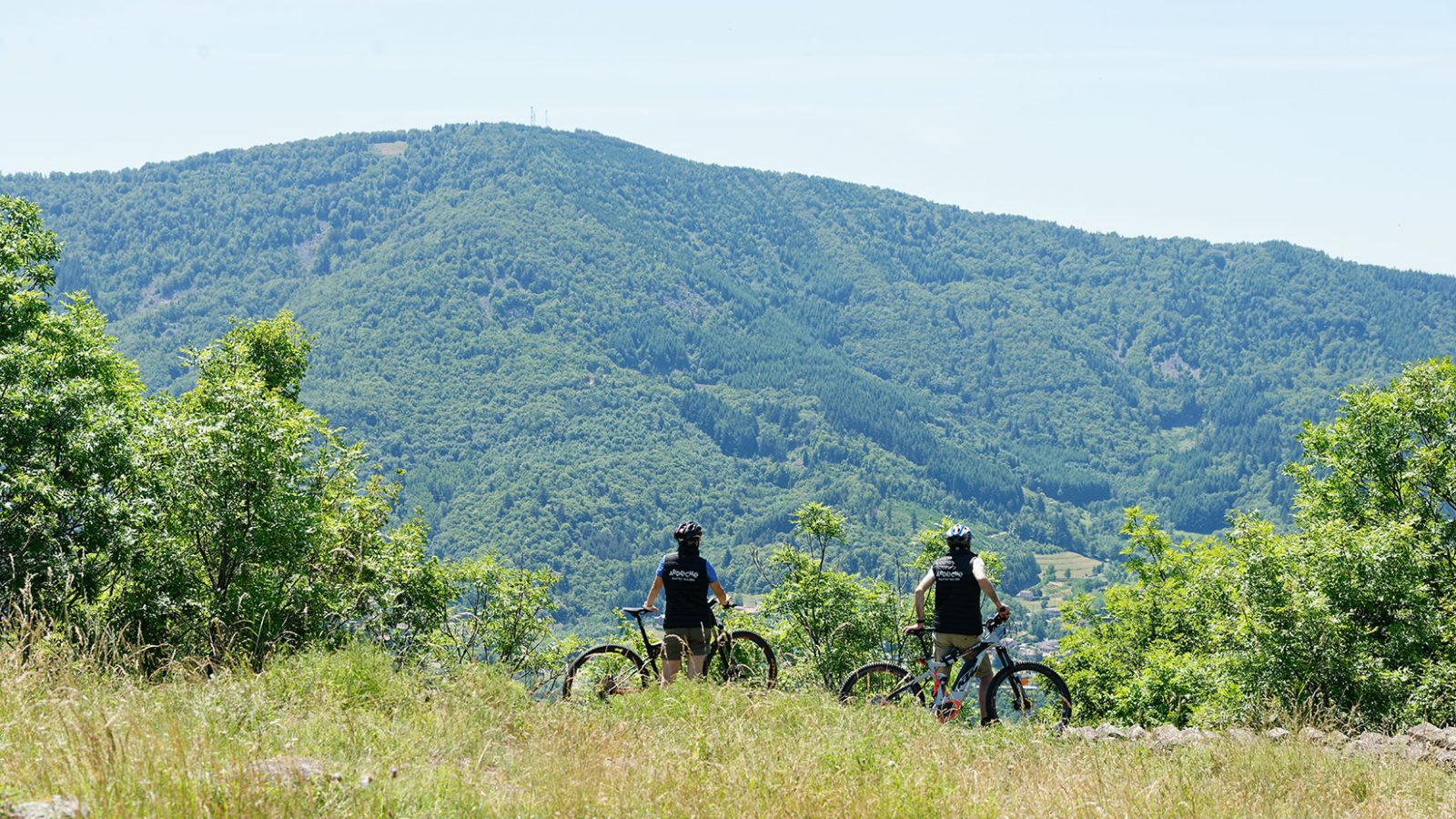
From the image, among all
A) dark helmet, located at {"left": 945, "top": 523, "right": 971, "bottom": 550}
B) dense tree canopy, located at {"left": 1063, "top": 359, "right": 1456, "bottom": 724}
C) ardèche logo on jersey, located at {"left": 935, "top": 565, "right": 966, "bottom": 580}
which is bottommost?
dense tree canopy, located at {"left": 1063, "top": 359, "right": 1456, "bottom": 724}

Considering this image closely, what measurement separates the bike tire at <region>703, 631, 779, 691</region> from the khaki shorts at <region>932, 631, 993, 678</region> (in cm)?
139

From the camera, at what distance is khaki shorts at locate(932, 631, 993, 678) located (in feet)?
29.8

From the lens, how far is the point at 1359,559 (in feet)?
54.3

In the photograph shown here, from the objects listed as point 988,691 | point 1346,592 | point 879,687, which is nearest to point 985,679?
point 988,691

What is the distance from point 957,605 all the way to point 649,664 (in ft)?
8.70

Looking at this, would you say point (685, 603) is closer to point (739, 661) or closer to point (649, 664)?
point (649, 664)

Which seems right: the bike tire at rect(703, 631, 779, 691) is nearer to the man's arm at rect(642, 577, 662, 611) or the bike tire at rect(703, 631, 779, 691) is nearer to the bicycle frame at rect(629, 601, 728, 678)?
the bicycle frame at rect(629, 601, 728, 678)

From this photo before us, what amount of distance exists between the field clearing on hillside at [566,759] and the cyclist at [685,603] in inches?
57.9

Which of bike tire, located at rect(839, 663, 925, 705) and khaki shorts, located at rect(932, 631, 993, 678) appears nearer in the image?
bike tire, located at rect(839, 663, 925, 705)

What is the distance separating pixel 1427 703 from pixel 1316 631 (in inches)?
63.9

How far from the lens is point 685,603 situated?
9414mm

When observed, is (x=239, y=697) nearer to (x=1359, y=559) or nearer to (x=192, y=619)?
(x=192, y=619)

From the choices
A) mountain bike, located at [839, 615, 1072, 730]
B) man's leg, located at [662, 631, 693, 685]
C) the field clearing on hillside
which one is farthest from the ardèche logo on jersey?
man's leg, located at [662, 631, 693, 685]

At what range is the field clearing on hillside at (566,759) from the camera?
461 centimetres
